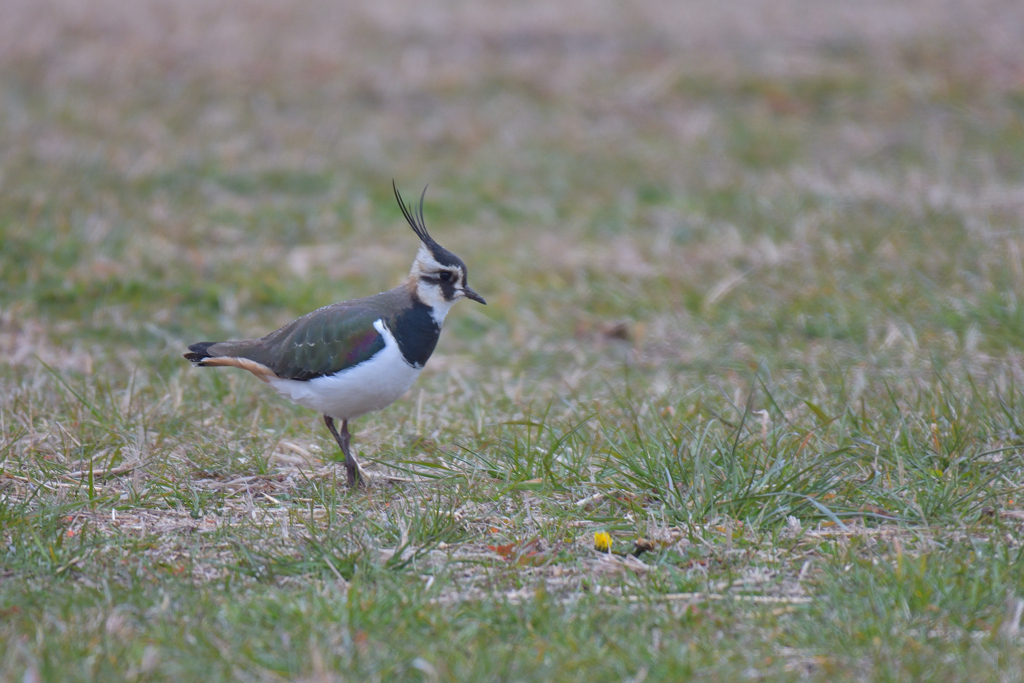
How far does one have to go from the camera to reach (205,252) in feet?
23.7

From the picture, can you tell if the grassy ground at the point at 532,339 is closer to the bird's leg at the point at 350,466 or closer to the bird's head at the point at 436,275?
the bird's leg at the point at 350,466

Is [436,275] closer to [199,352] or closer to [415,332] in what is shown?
[415,332]

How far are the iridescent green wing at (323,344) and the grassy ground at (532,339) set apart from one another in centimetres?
39

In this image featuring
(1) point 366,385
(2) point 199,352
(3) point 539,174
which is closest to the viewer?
(1) point 366,385

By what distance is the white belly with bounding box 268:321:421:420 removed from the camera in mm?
4047

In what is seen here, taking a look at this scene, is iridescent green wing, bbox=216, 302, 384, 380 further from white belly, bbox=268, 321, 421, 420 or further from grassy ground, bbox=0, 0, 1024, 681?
grassy ground, bbox=0, 0, 1024, 681

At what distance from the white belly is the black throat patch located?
3 cm

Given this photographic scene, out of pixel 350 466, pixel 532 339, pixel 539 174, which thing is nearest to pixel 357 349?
pixel 350 466

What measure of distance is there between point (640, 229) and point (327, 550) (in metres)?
5.12

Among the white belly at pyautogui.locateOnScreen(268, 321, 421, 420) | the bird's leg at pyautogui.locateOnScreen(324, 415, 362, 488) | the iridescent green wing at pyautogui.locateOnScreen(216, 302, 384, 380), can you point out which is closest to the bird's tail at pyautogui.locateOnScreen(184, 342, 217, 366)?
the iridescent green wing at pyautogui.locateOnScreen(216, 302, 384, 380)

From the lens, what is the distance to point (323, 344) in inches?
164

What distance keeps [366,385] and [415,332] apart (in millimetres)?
314

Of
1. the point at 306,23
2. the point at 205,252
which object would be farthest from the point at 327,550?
the point at 306,23

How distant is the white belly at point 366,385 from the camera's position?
405 centimetres
